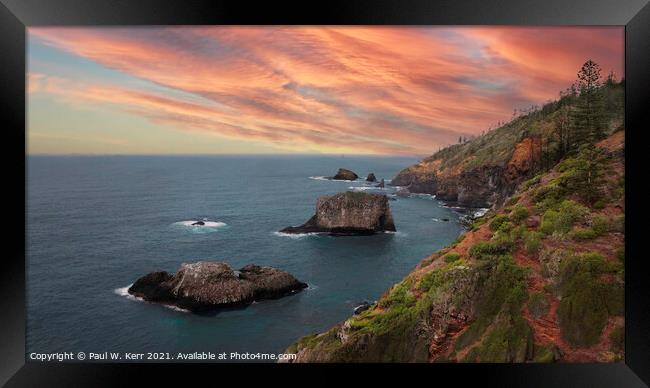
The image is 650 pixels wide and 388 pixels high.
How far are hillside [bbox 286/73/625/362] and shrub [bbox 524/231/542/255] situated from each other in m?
0.03

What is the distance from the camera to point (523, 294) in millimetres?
10547

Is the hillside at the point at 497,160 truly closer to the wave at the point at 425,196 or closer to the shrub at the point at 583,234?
the wave at the point at 425,196

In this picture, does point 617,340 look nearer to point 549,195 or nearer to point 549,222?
point 549,222

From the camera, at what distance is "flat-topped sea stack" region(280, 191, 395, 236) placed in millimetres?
25453

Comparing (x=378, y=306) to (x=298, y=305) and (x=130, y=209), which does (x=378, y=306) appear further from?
(x=130, y=209)

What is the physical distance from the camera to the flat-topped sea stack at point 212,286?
17031 millimetres

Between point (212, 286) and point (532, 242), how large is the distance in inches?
524

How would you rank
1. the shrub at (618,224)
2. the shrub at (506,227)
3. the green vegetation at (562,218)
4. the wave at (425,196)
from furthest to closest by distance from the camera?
1. the wave at (425,196)
2. the shrub at (506,227)
3. the green vegetation at (562,218)
4. the shrub at (618,224)

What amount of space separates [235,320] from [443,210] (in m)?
13.3

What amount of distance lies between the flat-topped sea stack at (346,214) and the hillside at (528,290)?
12527 mm

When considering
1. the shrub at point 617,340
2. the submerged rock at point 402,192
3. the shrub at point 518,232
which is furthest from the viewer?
the submerged rock at point 402,192

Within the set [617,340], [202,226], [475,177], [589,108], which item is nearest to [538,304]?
[617,340]

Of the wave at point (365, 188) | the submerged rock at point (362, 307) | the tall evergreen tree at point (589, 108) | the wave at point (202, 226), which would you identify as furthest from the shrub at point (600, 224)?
the wave at point (202, 226)

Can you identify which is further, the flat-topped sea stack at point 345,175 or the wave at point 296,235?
the wave at point 296,235
